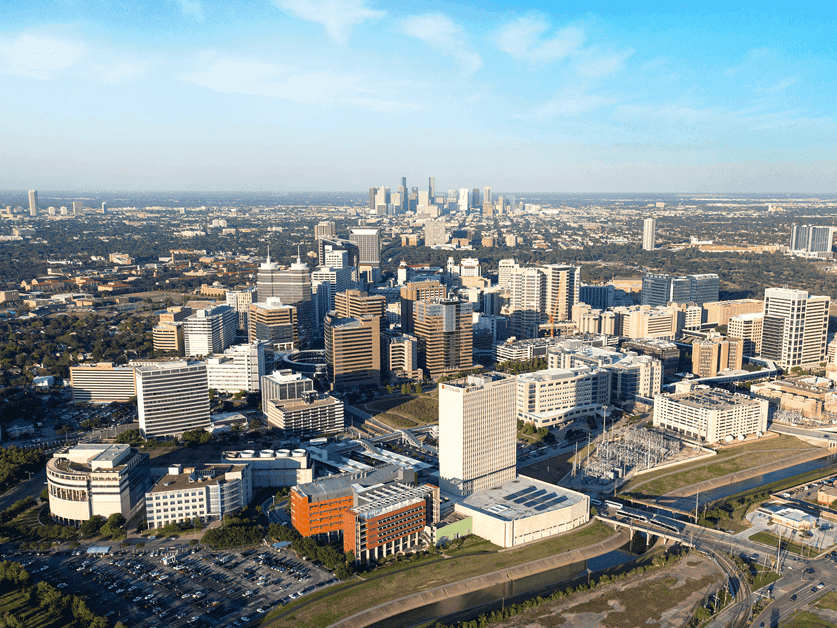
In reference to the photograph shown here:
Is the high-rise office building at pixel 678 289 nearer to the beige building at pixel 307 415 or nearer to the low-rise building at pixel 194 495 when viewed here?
the beige building at pixel 307 415

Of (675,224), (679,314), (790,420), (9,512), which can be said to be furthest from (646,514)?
(675,224)

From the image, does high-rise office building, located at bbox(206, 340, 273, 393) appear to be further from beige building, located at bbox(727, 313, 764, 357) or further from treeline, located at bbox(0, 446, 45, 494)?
beige building, located at bbox(727, 313, 764, 357)

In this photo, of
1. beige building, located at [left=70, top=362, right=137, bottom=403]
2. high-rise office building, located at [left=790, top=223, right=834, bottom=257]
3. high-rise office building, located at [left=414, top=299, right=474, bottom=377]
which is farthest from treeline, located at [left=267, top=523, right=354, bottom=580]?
high-rise office building, located at [left=790, top=223, right=834, bottom=257]

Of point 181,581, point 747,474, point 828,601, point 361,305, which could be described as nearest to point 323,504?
point 181,581

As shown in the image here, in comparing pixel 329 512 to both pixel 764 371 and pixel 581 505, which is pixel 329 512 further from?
pixel 764 371

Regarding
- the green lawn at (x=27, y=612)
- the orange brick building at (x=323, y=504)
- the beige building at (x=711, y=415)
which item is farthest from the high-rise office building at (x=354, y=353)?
the green lawn at (x=27, y=612)

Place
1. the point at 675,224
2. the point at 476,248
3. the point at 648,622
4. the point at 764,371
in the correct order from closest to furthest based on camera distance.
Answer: the point at 648,622 < the point at 764,371 < the point at 476,248 < the point at 675,224

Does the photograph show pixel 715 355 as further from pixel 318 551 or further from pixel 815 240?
pixel 815 240
